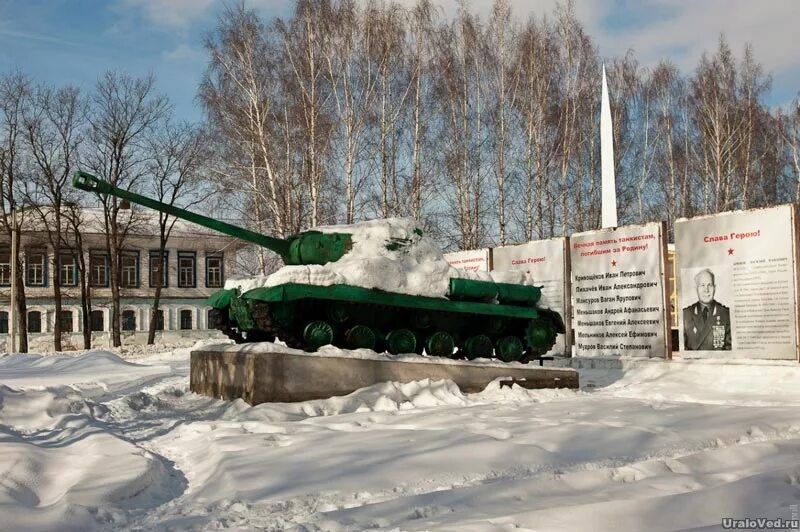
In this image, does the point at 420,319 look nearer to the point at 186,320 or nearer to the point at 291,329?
the point at 291,329

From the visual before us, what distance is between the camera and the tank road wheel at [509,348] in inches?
512

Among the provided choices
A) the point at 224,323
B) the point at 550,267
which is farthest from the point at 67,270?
the point at 224,323

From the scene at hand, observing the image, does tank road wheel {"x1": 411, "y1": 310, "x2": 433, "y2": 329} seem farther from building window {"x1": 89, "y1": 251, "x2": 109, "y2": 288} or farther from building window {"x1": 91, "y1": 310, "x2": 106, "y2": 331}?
building window {"x1": 89, "y1": 251, "x2": 109, "y2": 288}

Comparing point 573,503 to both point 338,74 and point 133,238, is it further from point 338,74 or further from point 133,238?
point 133,238

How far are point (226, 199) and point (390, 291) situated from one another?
15811 millimetres

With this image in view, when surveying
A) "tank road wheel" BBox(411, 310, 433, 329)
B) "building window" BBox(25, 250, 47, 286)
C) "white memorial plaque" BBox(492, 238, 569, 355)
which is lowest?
"tank road wheel" BBox(411, 310, 433, 329)

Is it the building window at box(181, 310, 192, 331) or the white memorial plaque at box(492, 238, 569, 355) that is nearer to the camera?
the white memorial plaque at box(492, 238, 569, 355)

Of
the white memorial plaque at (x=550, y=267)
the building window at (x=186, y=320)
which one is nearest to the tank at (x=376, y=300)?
the white memorial plaque at (x=550, y=267)

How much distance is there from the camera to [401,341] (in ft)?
39.1

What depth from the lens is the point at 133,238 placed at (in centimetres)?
4641

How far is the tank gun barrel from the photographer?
11078 mm

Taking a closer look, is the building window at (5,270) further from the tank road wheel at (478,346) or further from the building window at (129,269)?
the tank road wheel at (478,346)

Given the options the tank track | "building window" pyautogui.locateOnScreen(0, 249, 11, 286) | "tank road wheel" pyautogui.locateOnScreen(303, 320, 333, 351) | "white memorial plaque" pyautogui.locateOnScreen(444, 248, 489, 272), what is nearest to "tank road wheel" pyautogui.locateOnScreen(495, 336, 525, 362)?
the tank track

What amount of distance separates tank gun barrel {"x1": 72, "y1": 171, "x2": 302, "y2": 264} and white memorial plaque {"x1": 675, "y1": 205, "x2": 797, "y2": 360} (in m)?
6.85
